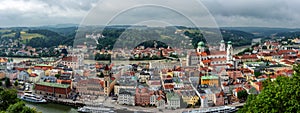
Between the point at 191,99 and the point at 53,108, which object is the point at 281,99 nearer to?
the point at 191,99

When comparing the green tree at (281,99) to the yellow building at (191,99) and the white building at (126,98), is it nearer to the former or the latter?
the yellow building at (191,99)

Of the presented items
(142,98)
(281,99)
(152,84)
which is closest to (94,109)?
(142,98)

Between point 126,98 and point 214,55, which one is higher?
point 214,55

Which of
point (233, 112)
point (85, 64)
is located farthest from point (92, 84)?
point (233, 112)

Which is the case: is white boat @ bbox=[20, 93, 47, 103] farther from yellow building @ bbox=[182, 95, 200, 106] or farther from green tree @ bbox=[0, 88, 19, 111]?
yellow building @ bbox=[182, 95, 200, 106]

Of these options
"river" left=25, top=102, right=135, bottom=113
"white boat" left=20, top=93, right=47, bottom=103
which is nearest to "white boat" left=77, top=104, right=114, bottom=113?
"river" left=25, top=102, right=135, bottom=113

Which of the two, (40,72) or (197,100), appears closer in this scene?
(197,100)

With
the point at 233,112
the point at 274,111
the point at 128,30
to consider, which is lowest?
the point at 233,112

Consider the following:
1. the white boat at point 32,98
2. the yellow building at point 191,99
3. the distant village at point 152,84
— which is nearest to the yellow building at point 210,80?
the distant village at point 152,84

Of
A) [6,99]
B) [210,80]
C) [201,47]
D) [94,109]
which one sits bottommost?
[94,109]

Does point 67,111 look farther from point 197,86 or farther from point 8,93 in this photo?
point 197,86

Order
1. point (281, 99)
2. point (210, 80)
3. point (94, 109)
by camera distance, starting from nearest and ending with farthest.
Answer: point (281, 99) < point (94, 109) < point (210, 80)
